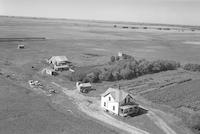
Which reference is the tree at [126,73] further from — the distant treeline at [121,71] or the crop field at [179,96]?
the crop field at [179,96]

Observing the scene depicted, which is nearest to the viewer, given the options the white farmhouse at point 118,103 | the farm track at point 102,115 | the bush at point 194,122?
the farm track at point 102,115

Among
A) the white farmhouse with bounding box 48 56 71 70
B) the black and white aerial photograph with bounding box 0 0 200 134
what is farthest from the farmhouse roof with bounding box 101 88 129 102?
the white farmhouse with bounding box 48 56 71 70

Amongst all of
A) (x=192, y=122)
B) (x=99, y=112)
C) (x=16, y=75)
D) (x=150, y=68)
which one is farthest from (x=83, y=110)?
(x=150, y=68)

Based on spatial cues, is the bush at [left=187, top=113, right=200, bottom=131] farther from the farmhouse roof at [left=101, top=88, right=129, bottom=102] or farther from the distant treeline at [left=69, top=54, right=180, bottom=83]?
the distant treeline at [left=69, top=54, right=180, bottom=83]

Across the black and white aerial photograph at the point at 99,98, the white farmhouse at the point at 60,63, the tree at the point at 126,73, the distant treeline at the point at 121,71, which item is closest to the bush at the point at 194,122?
the black and white aerial photograph at the point at 99,98

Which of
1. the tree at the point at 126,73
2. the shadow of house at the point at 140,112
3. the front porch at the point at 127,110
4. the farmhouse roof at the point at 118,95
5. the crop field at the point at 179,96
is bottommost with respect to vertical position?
the shadow of house at the point at 140,112

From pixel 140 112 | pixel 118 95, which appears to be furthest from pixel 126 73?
pixel 118 95

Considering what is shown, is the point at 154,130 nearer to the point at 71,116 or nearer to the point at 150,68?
the point at 71,116
